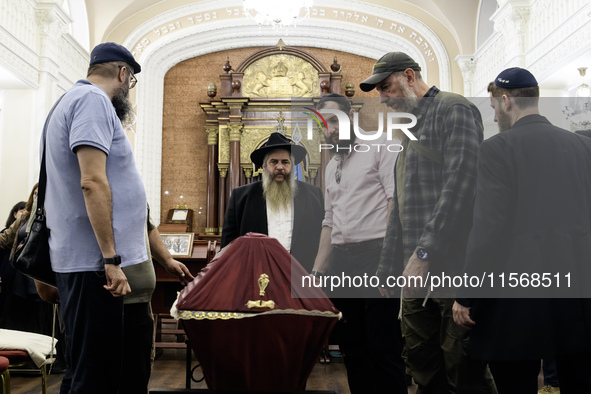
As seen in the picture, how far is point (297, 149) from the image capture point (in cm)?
326

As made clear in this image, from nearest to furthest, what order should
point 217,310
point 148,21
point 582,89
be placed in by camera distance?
point 217,310 < point 582,89 < point 148,21

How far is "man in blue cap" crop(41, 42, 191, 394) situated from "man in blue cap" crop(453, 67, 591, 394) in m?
1.11

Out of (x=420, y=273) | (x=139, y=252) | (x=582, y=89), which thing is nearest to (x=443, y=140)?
(x=420, y=273)

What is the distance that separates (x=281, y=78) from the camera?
1054 centimetres

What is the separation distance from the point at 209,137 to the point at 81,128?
29.5ft

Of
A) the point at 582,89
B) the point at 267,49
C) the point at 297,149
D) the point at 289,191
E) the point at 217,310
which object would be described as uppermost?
the point at 267,49

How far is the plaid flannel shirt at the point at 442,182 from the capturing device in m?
1.75

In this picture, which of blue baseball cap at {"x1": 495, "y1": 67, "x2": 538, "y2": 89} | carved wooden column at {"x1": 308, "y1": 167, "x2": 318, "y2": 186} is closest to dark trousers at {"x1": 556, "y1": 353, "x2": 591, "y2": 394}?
blue baseball cap at {"x1": 495, "y1": 67, "x2": 538, "y2": 89}

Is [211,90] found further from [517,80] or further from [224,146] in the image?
[517,80]

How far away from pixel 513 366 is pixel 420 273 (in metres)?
0.41

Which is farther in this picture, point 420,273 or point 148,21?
point 148,21

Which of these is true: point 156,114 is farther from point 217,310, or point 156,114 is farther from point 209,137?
point 217,310

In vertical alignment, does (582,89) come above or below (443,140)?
above

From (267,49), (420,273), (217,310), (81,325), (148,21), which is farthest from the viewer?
(267,49)
